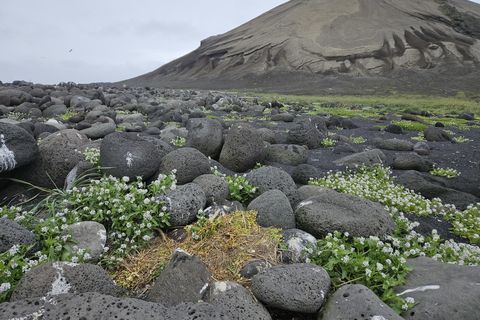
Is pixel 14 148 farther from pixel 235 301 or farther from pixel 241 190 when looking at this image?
pixel 235 301

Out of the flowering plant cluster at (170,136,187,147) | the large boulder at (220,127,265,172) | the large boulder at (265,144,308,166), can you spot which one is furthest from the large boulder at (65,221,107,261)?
the large boulder at (265,144,308,166)

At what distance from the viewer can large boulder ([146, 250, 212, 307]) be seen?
3.92 metres

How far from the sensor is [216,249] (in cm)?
489

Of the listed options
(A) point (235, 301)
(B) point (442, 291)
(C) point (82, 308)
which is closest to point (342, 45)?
(B) point (442, 291)

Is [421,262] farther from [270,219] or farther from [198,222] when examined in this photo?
[198,222]

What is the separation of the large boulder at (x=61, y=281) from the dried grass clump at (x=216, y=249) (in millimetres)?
474

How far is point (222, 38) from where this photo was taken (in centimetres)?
9631

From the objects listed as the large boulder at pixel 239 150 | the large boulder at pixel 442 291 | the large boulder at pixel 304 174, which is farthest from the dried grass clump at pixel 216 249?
the large boulder at pixel 304 174

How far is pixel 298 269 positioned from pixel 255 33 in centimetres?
8967

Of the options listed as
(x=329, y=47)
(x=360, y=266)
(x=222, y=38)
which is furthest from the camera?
(x=222, y=38)

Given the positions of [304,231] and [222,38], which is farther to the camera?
[222,38]

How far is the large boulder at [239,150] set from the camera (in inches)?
359

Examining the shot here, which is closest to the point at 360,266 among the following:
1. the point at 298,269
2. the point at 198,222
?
the point at 298,269

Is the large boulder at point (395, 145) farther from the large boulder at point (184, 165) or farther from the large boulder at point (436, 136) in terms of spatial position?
the large boulder at point (184, 165)
